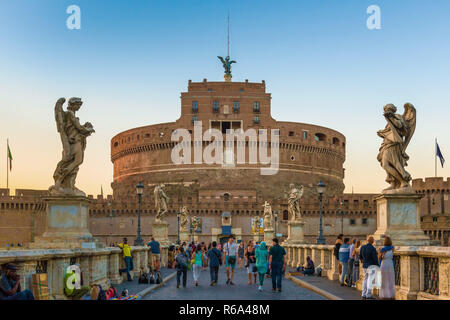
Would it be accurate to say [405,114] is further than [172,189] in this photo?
No

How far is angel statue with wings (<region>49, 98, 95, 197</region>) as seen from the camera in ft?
40.0

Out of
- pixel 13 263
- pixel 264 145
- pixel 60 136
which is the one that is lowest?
pixel 13 263

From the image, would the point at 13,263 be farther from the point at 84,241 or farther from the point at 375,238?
the point at 375,238

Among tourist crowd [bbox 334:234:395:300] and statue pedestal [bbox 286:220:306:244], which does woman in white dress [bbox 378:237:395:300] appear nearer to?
tourist crowd [bbox 334:234:395:300]

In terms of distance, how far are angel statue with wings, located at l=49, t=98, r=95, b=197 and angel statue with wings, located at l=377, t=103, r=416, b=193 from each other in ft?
20.3

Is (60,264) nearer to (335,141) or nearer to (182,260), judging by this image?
(182,260)

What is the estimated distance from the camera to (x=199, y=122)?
82.4 metres

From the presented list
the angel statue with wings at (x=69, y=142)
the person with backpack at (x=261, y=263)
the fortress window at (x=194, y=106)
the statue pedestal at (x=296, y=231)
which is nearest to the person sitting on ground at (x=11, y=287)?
the angel statue with wings at (x=69, y=142)

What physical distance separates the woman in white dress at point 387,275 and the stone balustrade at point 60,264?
16.8 feet

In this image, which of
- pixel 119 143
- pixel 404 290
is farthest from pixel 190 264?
pixel 119 143

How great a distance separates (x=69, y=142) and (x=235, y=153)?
69.8 meters

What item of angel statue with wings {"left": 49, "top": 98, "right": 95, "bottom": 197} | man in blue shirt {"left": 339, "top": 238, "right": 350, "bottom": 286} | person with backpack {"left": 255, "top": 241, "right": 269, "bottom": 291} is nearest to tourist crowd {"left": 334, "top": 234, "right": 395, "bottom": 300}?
man in blue shirt {"left": 339, "top": 238, "right": 350, "bottom": 286}
